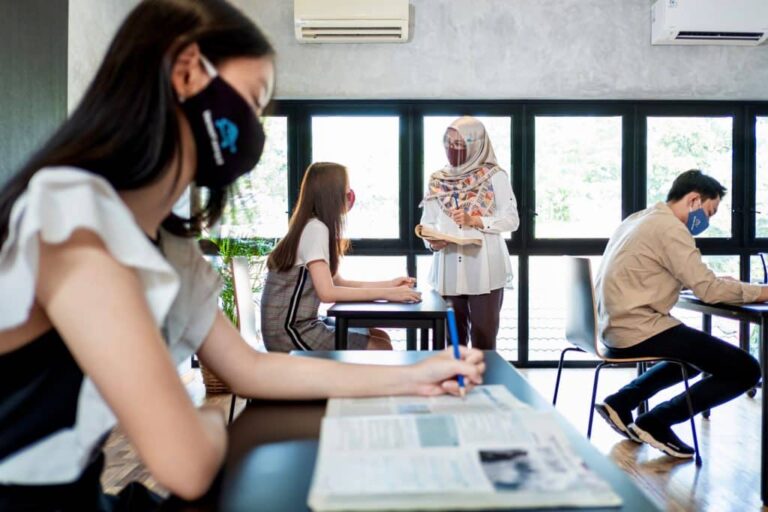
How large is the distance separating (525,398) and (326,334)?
1.74m

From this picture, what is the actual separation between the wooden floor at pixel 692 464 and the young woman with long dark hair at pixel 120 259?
135 centimetres

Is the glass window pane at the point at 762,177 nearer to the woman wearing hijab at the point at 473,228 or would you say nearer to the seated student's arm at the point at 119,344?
the woman wearing hijab at the point at 473,228

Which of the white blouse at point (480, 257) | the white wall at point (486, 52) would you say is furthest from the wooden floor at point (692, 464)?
the white wall at point (486, 52)

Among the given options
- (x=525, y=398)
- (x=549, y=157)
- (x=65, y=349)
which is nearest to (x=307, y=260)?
(x=525, y=398)

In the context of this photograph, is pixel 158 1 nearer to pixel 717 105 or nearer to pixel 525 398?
pixel 525 398

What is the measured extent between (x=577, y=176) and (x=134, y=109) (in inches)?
168

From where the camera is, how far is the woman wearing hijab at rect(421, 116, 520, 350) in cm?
352

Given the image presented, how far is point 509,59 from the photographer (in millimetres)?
4445

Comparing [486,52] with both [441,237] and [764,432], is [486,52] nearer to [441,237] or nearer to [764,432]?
[441,237]

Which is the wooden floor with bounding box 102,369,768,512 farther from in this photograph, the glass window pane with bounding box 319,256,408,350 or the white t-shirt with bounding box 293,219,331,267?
the glass window pane with bounding box 319,256,408,350

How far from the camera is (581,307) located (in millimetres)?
2771

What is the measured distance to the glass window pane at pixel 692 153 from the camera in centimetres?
455

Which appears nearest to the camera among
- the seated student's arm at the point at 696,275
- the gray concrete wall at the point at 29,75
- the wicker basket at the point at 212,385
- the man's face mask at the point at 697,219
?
the gray concrete wall at the point at 29,75

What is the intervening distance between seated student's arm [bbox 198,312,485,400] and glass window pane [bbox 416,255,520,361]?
11.7ft
